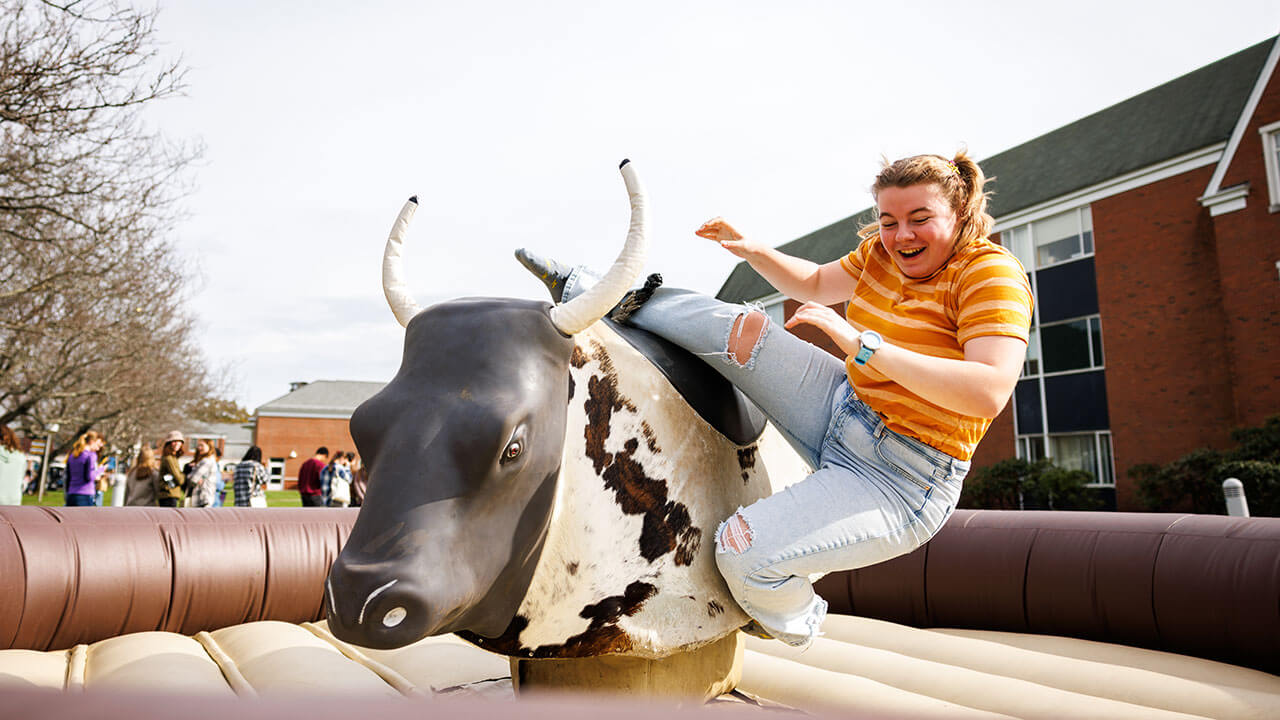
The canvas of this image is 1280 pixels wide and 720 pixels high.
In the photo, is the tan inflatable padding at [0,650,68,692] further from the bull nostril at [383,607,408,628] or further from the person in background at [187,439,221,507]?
the person in background at [187,439,221,507]

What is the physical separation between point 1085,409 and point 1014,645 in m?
15.3

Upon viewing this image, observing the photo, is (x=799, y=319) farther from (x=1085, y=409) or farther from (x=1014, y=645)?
(x=1085, y=409)

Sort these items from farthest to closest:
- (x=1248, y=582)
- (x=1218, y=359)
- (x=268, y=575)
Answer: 1. (x=1218, y=359)
2. (x=268, y=575)
3. (x=1248, y=582)

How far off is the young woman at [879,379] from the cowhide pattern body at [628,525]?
103mm

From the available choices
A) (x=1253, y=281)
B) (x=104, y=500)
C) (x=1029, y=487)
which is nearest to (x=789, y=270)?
(x=1253, y=281)

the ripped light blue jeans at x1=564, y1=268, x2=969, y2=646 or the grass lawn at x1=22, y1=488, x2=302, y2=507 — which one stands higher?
the ripped light blue jeans at x1=564, y1=268, x2=969, y2=646

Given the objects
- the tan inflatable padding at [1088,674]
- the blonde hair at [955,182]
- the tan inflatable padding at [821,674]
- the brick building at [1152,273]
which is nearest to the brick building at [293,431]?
the brick building at [1152,273]

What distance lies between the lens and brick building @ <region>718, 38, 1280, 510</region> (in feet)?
44.9

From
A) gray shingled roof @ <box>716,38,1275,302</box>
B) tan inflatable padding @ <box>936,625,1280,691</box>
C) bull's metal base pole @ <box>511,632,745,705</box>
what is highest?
gray shingled roof @ <box>716,38,1275,302</box>

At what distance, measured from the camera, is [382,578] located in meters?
1.37

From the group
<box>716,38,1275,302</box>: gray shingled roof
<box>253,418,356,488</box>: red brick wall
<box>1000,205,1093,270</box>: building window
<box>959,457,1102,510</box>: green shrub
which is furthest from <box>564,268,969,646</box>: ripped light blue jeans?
<box>253,418,356,488</box>: red brick wall

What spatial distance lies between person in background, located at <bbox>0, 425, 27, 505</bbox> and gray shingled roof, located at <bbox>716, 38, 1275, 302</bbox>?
34.4ft

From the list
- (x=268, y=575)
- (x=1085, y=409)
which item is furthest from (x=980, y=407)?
(x=1085, y=409)

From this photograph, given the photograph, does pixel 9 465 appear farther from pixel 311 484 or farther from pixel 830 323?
pixel 830 323
